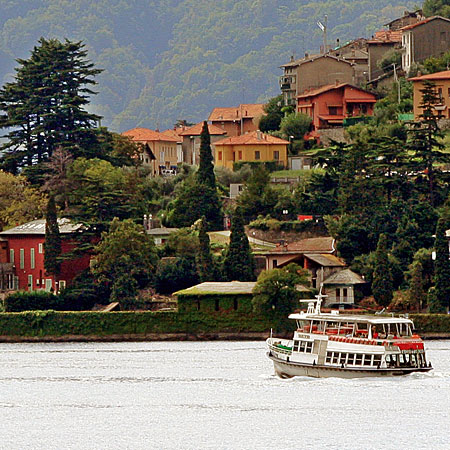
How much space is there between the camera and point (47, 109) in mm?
136375

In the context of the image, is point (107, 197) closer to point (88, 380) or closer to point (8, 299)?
point (8, 299)

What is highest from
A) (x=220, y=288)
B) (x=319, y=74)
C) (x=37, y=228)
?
(x=319, y=74)

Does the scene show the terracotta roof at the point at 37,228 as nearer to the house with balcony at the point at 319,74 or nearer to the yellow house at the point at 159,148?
the yellow house at the point at 159,148

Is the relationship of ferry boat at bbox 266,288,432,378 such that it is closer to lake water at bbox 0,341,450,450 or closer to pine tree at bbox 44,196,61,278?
lake water at bbox 0,341,450,450

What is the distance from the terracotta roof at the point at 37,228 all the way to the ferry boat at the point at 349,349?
40222mm

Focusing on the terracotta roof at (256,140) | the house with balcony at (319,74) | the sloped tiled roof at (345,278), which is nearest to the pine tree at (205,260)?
the sloped tiled roof at (345,278)

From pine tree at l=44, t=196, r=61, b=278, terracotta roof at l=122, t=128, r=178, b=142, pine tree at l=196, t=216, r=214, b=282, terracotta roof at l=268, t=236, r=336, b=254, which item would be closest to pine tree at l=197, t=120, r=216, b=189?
terracotta roof at l=268, t=236, r=336, b=254

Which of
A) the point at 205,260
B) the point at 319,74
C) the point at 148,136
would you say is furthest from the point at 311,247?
the point at 148,136

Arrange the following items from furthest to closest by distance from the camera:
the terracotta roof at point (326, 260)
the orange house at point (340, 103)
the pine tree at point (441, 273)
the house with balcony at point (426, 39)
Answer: the house with balcony at point (426, 39) → the orange house at point (340, 103) → the terracotta roof at point (326, 260) → the pine tree at point (441, 273)

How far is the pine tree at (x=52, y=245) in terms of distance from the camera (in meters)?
114

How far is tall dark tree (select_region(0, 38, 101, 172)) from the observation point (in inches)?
5330

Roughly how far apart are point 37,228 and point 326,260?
23.7m

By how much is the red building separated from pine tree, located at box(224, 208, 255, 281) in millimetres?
12337

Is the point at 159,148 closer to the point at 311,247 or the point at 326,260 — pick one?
the point at 311,247
